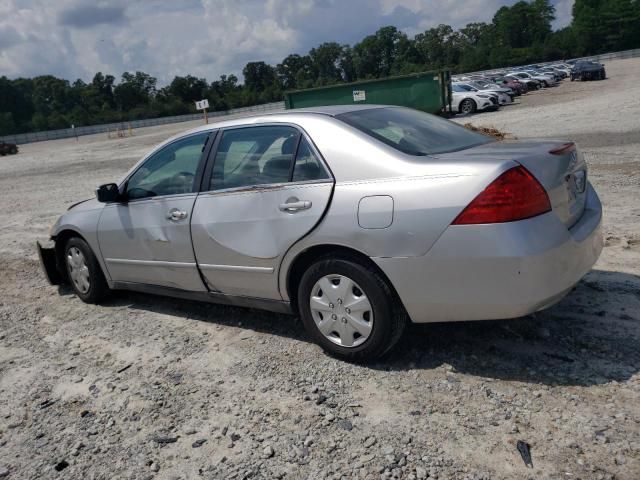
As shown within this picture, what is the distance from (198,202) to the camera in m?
4.35

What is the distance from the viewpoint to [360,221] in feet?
11.3

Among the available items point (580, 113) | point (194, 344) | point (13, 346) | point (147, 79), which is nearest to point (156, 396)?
point (194, 344)

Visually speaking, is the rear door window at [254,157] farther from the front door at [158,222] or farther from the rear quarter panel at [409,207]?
the rear quarter panel at [409,207]

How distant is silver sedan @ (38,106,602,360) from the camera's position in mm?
3154

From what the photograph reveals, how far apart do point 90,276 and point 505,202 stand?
3.99 m

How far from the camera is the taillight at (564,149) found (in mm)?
3492

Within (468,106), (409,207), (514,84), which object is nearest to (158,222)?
(409,207)

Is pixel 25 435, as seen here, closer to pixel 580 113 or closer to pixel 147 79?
pixel 580 113

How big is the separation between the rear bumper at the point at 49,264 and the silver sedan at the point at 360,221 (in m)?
1.52

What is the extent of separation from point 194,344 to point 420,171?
7.45 ft

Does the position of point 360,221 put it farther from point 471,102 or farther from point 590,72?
point 590,72

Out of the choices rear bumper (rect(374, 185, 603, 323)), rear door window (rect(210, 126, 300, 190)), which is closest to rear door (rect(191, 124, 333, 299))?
rear door window (rect(210, 126, 300, 190))

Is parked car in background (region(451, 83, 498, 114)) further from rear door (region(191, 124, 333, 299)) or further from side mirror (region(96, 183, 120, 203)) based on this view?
rear door (region(191, 124, 333, 299))

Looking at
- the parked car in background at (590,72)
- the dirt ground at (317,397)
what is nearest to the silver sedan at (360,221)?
the dirt ground at (317,397)
